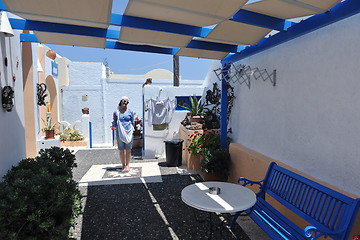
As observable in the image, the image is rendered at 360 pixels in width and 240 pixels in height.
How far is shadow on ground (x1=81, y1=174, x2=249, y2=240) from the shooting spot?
10.5 ft

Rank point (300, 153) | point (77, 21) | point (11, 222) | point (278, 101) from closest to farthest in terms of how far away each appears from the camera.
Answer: point (11, 222)
point (77, 21)
point (300, 153)
point (278, 101)

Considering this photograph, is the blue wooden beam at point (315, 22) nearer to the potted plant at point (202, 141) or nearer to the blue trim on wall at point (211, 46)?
the blue trim on wall at point (211, 46)

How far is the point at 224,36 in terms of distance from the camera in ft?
11.2

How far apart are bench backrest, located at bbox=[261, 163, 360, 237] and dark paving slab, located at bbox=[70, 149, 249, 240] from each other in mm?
813

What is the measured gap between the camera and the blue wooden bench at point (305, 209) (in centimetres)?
Result: 207

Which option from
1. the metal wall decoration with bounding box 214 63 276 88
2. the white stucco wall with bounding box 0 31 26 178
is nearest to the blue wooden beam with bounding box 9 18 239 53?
the white stucco wall with bounding box 0 31 26 178

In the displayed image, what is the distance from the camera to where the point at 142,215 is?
3.75m

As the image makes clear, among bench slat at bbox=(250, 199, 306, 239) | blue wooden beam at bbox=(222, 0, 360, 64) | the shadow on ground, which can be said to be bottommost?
the shadow on ground

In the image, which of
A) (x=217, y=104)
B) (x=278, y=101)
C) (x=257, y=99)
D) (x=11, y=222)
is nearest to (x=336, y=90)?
(x=278, y=101)

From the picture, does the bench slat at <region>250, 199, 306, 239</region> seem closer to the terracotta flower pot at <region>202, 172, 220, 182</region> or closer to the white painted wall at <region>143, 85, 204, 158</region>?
the terracotta flower pot at <region>202, 172, 220, 182</region>

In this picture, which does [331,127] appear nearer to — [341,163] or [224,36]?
[341,163]

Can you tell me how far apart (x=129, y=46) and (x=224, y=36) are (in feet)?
5.72

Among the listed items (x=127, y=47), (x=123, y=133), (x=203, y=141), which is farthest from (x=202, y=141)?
(x=127, y=47)

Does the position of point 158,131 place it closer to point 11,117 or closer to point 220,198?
point 11,117
